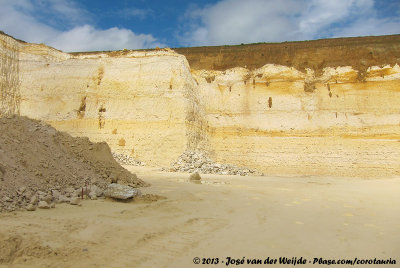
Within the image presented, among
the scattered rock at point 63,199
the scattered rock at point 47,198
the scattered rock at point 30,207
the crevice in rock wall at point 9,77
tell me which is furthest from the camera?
the crevice in rock wall at point 9,77

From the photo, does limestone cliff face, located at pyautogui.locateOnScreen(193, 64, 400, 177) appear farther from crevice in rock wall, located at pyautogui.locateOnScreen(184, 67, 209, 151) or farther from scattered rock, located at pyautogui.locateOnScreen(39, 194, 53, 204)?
scattered rock, located at pyautogui.locateOnScreen(39, 194, 53, 204)

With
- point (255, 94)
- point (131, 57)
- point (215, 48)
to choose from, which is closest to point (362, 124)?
point (255, 94)

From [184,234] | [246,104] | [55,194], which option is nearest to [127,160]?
[246,104]

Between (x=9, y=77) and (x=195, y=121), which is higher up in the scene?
(x=9, y=77)

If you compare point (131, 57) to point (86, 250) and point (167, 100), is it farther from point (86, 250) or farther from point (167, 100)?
point (86, 250)

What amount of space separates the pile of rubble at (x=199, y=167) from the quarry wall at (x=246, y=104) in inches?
29.5

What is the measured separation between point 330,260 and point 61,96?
20428 mm

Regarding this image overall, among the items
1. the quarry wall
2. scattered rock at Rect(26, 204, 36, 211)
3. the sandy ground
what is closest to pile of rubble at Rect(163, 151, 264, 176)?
the quarry wall

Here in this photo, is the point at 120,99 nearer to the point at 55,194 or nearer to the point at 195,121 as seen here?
the point at 195,121

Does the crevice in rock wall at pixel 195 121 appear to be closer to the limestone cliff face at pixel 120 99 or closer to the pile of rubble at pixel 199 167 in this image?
the limestone cliff face at pixel 120 99

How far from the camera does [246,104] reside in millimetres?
20875

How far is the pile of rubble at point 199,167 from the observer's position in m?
15.0

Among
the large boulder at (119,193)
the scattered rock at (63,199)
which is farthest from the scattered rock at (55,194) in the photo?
the large boulder at (119,193)

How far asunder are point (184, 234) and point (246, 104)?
1775 cm
